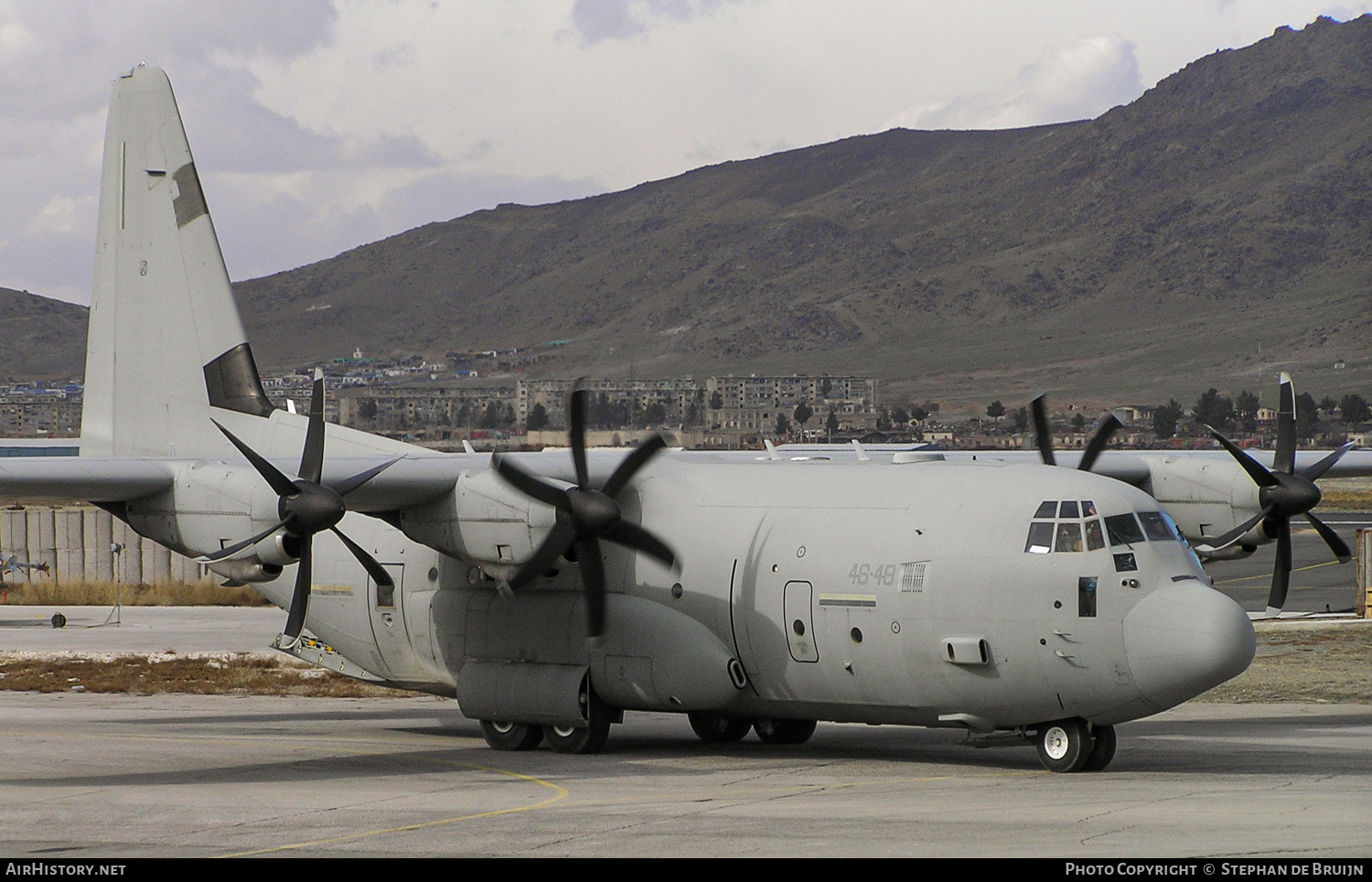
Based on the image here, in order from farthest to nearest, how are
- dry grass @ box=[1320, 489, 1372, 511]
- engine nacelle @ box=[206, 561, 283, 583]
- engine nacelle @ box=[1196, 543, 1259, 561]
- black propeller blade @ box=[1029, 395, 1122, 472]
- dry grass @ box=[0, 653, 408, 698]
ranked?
dry grass @ box=[1320, 489, 1372, 511] → dry grass @ box=[0, 653, 408, 698] → engine nacelle @ box=[1196, 543, 1259, 561] → black propeller blade @ box=[1029, 395, 1122, 472] → engine nacelle @ box=[206, 561, 283, 583]

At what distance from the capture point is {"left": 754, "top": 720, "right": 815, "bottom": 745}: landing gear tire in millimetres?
23078

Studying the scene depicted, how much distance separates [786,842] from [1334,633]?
28.6 metres

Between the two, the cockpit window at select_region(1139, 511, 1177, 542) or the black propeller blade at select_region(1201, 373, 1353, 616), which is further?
the black propeller blade at select_region(1201, 373, 1353, 616)

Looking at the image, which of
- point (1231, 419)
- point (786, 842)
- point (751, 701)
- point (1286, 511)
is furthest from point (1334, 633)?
point (1231, 419)

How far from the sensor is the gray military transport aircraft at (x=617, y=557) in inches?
719

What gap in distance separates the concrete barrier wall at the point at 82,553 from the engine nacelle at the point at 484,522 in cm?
3669

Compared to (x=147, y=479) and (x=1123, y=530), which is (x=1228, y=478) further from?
(x=147, y=479)

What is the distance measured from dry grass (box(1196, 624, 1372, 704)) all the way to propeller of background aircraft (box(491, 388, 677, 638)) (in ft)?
47.5

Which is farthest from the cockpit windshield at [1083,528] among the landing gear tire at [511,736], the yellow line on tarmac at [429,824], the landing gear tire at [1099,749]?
the landing gear tire at [511,736]

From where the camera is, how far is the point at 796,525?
67.6ft

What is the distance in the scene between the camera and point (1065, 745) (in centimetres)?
1869

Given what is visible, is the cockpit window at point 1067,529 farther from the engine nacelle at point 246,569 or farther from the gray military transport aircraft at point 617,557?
the engine nacelle at point 246,569

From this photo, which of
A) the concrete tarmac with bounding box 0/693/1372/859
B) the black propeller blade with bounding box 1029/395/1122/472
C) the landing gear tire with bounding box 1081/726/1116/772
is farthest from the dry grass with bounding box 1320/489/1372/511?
the landing gear tire with bounding box 1081/726/1116/772

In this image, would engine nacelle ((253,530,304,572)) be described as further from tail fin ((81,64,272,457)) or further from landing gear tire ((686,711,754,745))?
landing gear tire ((686,711,754,745))
